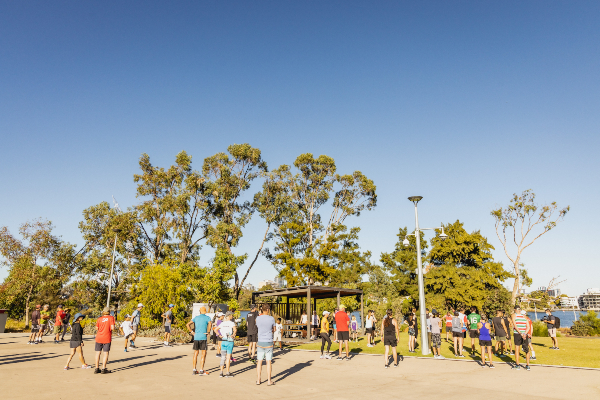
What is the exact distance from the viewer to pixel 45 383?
7809 millimetres

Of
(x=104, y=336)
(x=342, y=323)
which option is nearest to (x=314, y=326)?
(x=342, y=323)

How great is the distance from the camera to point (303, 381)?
852 centimetres

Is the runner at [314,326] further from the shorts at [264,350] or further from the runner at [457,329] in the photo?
the shorts at [264,350]

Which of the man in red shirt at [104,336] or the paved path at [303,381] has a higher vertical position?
the man in red shirt at [104,336]

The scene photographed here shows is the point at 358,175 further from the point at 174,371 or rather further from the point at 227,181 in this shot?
the point at 174,371

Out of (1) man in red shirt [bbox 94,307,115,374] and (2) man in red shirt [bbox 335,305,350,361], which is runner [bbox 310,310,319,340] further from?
(1) man in red shirt [bbox 94,307,115,374]

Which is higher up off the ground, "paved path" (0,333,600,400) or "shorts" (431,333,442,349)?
"shorts" (431,333,442,349)

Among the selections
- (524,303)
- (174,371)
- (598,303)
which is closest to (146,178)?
(174,371)

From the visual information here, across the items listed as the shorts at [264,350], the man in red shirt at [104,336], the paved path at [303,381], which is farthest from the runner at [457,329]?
the man in red shirt at [104,336]

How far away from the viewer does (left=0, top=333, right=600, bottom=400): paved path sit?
7.01 metres

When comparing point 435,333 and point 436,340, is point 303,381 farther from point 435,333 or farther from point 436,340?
point 435,333

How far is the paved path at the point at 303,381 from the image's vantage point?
7.01m

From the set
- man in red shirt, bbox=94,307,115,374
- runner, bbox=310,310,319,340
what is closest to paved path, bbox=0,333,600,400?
man in red shirt, bbox=94,307,115,374

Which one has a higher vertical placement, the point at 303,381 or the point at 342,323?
the point at 342,323
